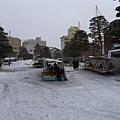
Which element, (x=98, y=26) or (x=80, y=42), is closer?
(x=98, y=26)

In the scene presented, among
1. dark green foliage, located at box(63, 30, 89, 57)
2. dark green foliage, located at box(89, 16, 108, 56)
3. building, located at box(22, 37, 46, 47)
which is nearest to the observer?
dark green foliage, located at box(89, 16, 108, 56)

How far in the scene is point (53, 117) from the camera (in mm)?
7566

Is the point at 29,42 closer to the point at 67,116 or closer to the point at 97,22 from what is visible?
the point at 97,22

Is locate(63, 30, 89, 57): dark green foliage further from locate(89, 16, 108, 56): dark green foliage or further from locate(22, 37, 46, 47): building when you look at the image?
locate(22, 37, 46, 47): building

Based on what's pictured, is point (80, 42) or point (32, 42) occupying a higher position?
point (32, 42)

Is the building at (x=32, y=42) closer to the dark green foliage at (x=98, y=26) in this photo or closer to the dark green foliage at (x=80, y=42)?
the dark green foliage at (x=80, y=42)

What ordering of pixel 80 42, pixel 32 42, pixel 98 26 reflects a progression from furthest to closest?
pixel 32 42, pixel 80 42, pixel 98 26

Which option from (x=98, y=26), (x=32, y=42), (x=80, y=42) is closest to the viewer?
(x=98, y=26)

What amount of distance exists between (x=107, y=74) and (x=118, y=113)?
1707 cm

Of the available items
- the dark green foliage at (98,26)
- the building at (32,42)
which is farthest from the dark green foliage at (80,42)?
the building at (32,42)

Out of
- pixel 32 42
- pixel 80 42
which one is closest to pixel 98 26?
pixel 80 42

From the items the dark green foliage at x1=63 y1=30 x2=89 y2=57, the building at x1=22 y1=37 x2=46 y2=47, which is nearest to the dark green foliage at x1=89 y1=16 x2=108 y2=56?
the dark green foliage at x1=63 y1=30 x2=89 y2=57

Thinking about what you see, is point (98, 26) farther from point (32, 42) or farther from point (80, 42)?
point (32, 42)

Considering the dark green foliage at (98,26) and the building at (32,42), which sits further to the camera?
the building at (32,42)
